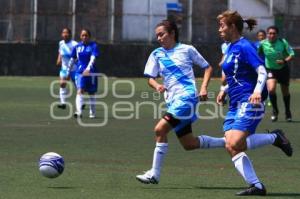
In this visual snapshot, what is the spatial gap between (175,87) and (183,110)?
0.36 meters

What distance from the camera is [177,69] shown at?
11242 millimetres

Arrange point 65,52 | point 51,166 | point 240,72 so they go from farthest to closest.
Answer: point 65,52 → point 51,166 → point 240,72

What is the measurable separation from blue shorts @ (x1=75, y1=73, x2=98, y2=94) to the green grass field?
2.79ft

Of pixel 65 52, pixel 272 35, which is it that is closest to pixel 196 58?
pixel 272 35

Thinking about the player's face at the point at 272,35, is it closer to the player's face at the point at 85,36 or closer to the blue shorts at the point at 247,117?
the player's face at the point at 85,36

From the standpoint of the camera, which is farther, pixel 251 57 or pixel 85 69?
pixel 85 69

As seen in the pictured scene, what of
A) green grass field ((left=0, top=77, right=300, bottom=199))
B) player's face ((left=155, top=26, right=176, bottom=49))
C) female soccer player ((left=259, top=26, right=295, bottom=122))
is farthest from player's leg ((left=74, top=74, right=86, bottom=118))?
player's face ((left=155, top=26, right=176, bottom=49))

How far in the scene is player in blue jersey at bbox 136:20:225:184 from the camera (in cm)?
1098

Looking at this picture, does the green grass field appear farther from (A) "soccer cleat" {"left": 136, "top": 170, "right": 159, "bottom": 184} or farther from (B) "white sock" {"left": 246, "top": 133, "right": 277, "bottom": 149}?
(B) "white sock" {"left": 246, "top": 133, "right": 277, "bottom": 149}

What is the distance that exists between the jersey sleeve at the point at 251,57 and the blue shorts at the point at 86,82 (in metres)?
12.0

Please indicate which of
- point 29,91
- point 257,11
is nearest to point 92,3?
point 257,11

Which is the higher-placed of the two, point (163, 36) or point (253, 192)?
point (163, 36)

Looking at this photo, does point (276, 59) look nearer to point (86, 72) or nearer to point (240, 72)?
point (86, 72)

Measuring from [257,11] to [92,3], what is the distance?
7.78 m
